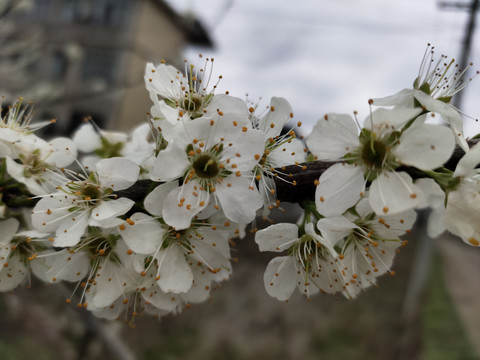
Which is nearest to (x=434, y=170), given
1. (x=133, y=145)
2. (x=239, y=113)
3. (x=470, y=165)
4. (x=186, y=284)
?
(x=470, y=165)

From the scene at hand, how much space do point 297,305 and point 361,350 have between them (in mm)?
2280

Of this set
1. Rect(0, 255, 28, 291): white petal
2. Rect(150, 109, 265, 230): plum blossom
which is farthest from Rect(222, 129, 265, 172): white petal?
Rect(0, 255, 28, 291): white petal

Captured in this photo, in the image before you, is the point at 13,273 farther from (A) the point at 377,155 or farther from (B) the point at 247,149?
(A) the point at 377,155

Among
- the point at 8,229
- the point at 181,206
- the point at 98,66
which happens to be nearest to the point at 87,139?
Result: the point at 8,229

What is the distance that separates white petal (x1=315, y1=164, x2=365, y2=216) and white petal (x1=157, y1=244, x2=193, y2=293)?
34 centimetres

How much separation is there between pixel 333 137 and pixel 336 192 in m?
0.12

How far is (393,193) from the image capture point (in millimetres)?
828

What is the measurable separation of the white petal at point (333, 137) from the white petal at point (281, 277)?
0.29 m

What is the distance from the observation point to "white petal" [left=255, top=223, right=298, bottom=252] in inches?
38.8

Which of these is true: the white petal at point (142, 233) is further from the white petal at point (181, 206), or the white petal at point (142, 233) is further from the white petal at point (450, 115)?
the white petal at point (450, 115)

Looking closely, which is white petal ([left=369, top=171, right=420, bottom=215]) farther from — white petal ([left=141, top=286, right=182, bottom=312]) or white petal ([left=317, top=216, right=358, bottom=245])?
white petal ([left=141, top=286, right=182, bottom=312])

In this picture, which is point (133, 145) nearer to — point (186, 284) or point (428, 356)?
point (186, 284)

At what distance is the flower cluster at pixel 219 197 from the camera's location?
87cm

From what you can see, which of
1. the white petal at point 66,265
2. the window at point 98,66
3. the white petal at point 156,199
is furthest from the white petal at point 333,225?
the window at point 98,66
